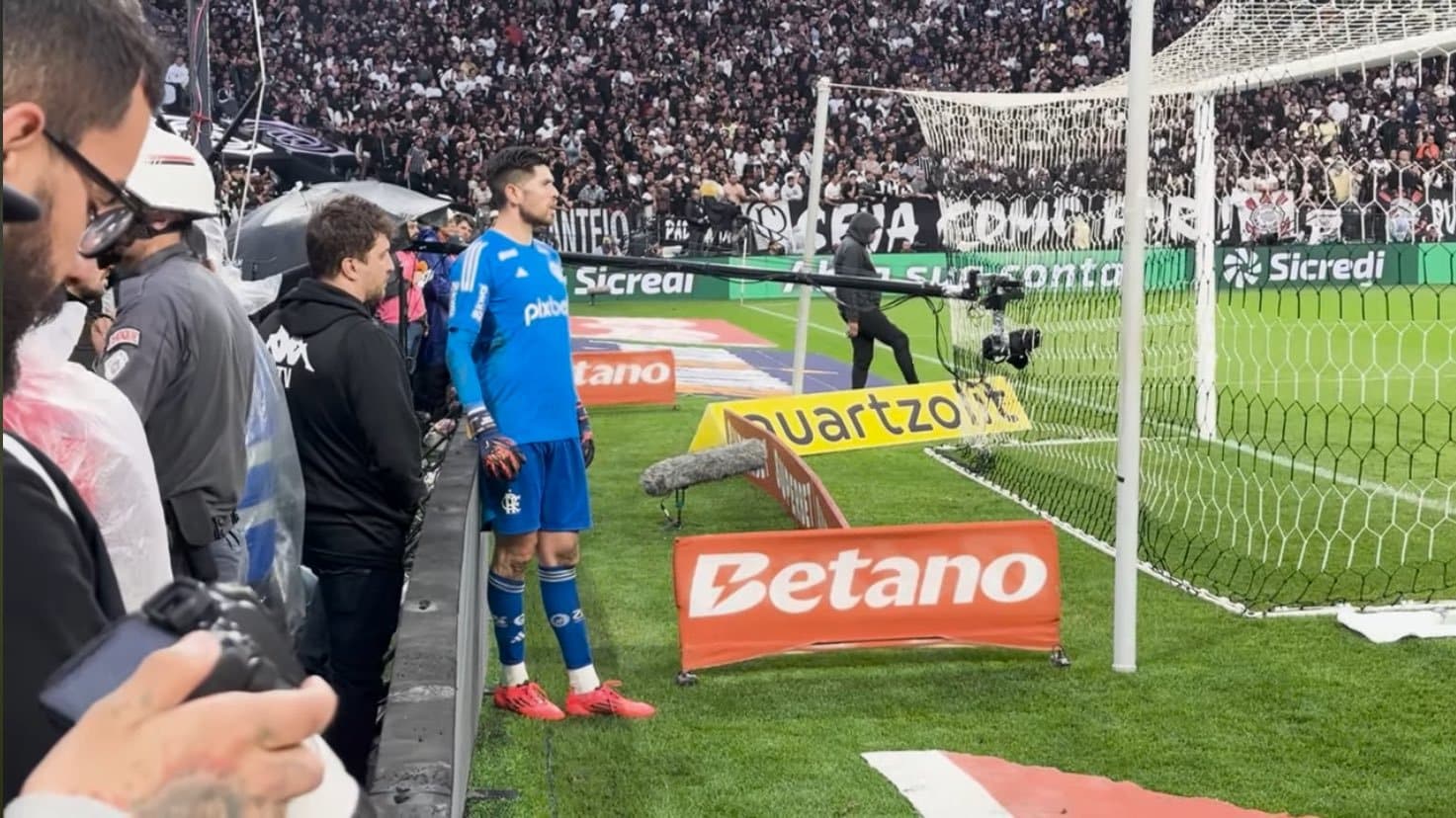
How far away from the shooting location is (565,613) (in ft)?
19.0

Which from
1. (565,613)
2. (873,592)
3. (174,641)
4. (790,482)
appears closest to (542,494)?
(565,613)

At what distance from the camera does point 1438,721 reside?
5602 millimetres

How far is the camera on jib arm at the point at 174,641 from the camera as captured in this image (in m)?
0.92

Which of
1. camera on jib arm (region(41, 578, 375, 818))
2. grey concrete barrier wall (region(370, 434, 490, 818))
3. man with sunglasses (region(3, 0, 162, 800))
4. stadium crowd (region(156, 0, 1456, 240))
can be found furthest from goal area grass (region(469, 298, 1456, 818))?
stadium crowd (region(156, 0, 1456, 240))

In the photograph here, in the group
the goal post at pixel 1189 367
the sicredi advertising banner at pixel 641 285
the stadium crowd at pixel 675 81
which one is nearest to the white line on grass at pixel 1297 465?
the goal post at pixel 1189 367

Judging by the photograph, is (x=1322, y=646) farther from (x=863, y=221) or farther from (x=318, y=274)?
(x=863, y=221)

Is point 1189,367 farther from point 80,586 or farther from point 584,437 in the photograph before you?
point 80,586

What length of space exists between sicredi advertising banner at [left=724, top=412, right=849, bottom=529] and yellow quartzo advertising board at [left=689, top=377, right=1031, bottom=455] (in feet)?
0.75

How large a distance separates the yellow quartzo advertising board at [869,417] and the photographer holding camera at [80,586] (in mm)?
9410

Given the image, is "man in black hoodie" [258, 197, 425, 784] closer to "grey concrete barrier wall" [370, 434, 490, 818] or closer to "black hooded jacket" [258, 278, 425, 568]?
"black hooded jacket" [258, 278, 425, 568]

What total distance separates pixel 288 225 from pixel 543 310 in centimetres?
384

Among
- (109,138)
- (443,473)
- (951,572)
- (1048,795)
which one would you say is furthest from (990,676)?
(109,138)

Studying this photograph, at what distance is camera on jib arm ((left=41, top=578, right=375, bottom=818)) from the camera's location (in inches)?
36.3

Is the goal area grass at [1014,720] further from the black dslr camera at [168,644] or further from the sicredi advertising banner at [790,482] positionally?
the black dslr camera at [168,644]
